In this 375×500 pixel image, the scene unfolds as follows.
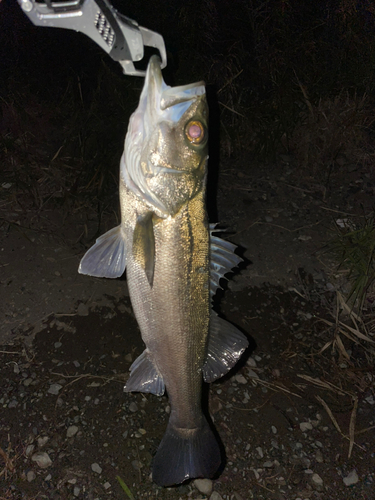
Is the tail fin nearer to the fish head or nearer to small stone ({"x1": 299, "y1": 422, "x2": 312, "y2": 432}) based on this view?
small stone ({"x1": 299, "y1": 422, "x2": 312, "y2": 432})

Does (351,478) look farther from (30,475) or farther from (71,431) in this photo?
(30,475)

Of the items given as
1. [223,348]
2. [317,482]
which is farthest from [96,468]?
[317,482]

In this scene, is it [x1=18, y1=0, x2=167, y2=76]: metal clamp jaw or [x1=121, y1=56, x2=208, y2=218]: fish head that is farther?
[x1=121, y1=56, x2=208, y2=218]: fish head

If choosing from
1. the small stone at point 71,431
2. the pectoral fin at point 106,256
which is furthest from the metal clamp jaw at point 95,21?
the small stone at point 71,431

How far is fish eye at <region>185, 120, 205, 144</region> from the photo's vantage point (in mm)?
1728

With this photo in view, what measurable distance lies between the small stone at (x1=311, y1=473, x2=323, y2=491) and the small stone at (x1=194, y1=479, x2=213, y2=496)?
30.1 inches

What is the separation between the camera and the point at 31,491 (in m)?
2.46

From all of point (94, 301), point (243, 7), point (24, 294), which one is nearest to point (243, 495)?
point (94, 301)

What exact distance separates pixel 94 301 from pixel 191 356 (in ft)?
5.90

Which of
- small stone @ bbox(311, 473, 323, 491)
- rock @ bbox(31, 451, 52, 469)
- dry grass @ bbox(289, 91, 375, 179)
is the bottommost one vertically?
small stone @ bbox(311, 473, 323, 491)

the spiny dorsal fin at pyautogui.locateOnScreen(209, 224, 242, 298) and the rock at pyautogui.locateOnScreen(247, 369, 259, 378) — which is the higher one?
the spiny dorsal fin at pyautogui.locateOnScreen(209, 224, 242, 298)

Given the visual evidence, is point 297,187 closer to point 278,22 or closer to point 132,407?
point 278,22

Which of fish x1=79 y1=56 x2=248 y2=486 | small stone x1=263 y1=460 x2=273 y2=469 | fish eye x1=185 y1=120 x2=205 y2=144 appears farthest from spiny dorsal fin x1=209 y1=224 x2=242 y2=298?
small stone x1=263 y1=460 x2=273 y2=469

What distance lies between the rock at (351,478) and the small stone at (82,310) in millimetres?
2501
